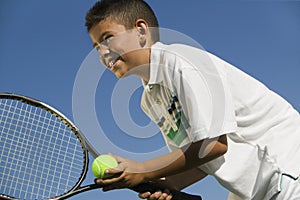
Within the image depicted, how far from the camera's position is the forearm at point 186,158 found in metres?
2.02

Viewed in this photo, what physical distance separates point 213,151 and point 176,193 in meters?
0.48

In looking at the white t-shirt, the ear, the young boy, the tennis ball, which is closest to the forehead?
the young boy

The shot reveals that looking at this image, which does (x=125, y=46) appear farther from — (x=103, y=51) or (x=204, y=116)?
(x=204, y=116)

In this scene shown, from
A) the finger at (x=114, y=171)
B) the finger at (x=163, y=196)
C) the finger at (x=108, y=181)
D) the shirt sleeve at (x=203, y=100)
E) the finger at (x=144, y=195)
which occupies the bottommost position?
the finger at (x=163, y=196)

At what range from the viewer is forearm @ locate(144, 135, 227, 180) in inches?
79.5

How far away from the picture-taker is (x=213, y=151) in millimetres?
2023

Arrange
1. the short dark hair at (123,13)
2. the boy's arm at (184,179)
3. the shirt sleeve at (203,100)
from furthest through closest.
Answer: the boy's arm at (184,179) → the short dark hair at (123,13) → the shirt sleeve at (203,100)

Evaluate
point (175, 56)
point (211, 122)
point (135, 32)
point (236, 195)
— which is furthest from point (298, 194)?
point (135, 32)

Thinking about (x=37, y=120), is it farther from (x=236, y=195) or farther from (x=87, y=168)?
(x=236, y=195)

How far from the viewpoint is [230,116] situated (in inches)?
78.7

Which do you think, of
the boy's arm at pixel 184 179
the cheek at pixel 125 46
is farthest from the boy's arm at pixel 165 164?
the cheek at pixel 125 46

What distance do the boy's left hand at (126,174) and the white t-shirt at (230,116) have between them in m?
0.26

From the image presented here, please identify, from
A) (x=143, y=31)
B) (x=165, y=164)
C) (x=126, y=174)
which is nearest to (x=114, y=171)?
(x=126, y=174)

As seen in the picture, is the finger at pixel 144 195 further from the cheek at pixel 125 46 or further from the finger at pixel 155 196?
the cheek at pixel 125 46
